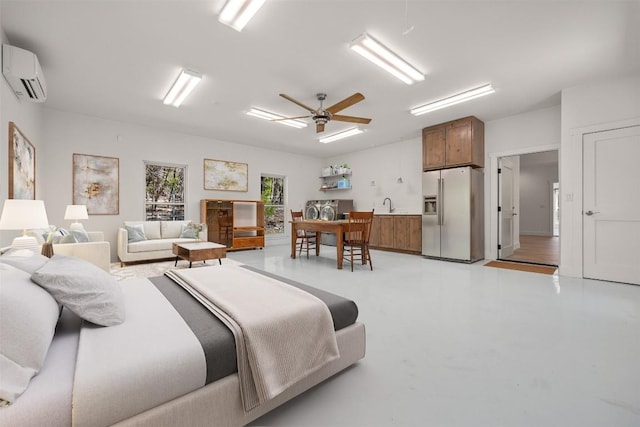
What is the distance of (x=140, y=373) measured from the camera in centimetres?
97

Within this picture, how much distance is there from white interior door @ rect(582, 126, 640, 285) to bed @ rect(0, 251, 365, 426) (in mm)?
4461

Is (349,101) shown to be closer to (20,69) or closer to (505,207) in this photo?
(20,69)

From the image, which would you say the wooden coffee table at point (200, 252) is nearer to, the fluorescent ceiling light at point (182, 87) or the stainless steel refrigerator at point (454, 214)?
the fluorescent ceiling light at point (182, 87)

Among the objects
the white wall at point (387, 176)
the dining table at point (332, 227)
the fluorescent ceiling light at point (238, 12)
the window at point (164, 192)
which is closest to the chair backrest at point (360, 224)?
the dining table at point (332, 227)

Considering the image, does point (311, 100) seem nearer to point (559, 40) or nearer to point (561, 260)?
point (559, 40)

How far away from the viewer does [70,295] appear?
128cm

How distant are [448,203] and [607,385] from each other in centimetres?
407

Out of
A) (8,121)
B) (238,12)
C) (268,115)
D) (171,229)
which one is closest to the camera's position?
(238,12)

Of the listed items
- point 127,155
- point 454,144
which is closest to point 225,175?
point 127,155

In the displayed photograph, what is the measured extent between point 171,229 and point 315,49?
474cm

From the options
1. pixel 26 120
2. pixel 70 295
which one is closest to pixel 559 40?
pixel 70 295

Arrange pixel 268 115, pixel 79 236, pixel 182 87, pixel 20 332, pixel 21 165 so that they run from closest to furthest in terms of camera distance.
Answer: pixel 20 332, pixel 21 165, pixel 79 236, pixel 182 87, pixel 268 115

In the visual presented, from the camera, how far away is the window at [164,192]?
599 centimetres

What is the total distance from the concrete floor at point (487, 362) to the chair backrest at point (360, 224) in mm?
1323
